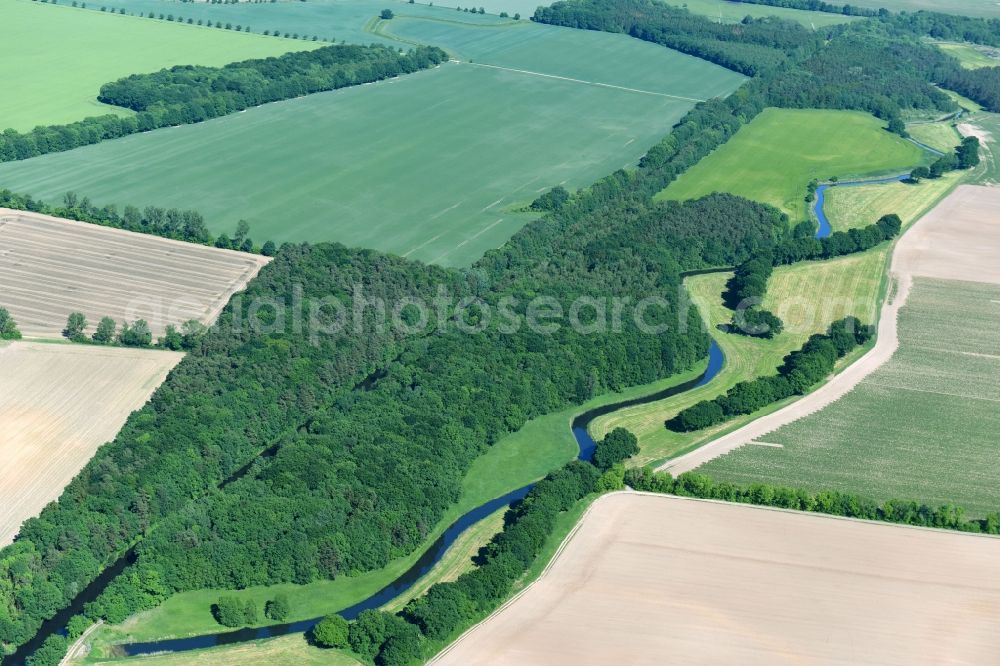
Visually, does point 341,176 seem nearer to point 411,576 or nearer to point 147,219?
point 147,219

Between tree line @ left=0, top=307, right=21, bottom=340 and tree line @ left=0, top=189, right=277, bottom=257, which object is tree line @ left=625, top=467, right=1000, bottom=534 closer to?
tree line @ left=0, top=189, right=277, bottom=257

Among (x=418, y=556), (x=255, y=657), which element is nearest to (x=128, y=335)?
(x=418, y=556)

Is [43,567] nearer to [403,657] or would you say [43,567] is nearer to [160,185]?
[403,657]

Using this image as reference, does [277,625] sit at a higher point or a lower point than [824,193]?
lower

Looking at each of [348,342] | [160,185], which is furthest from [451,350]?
[160,185]

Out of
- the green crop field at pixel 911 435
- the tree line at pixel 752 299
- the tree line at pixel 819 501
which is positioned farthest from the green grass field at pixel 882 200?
the tree line at pixel 819 501

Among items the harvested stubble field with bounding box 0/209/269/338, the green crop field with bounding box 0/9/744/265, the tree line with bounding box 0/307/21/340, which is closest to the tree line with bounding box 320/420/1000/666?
the harvested stubble field with bounding box 0/209/269/338
